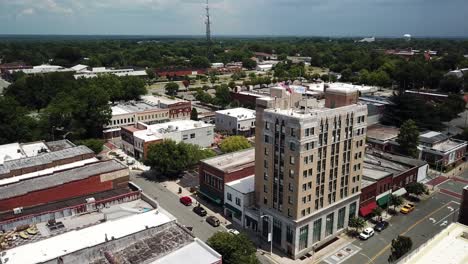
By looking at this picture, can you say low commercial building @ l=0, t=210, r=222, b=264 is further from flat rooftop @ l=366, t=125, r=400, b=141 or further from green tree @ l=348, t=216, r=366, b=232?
flat rooftop @ l=366, t=125, r=400, b=141

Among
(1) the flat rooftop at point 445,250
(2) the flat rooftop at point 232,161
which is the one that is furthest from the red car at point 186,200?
(1) the flat rooftop at point 445,250

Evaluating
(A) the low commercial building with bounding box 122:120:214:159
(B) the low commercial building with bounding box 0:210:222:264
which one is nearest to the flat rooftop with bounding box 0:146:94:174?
(A) the low commercial building with bounding box 122:120:214:159

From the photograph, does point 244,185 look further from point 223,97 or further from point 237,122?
point 223,97

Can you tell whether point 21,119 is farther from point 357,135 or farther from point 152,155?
point 357,135

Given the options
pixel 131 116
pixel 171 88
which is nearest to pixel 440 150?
pixel 131 116

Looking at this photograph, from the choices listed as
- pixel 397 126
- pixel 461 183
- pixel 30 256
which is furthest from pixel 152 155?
pixel 397 126

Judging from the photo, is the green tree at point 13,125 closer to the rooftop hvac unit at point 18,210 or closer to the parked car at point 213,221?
the rooftop hvac unit at point 18,210
